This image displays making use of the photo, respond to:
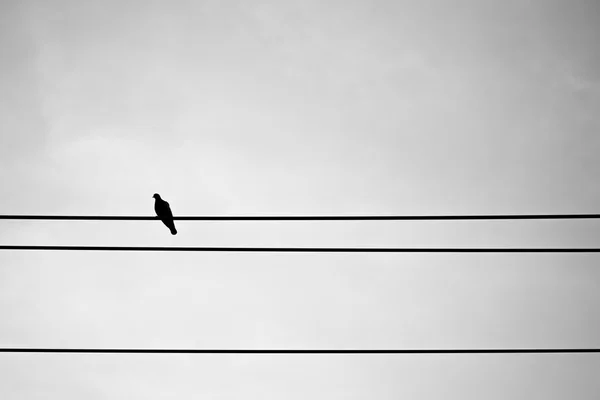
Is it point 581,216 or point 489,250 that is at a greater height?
point 581,216

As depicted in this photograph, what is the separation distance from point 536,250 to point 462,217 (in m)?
1.00

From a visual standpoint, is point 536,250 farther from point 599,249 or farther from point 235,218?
point 235,218

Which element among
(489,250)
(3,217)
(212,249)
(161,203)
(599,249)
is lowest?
(3,217)

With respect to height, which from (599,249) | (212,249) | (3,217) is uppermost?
(599,249)

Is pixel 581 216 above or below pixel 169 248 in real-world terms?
above

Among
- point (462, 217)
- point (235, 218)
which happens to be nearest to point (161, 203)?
point (235, 218)

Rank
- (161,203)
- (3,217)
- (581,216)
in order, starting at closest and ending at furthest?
(581,216) → (3,217) → (161,203)

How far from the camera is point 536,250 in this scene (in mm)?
5727

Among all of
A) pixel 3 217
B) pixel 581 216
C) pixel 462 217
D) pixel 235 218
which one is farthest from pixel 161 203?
pixel 581 216

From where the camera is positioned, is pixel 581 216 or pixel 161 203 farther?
pixel 161 203

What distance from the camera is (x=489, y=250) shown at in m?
5.66

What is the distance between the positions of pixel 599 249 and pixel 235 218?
4.18 m

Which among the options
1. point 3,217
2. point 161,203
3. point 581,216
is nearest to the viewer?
point 581,216

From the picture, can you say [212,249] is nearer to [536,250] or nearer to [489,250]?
[489,250]
